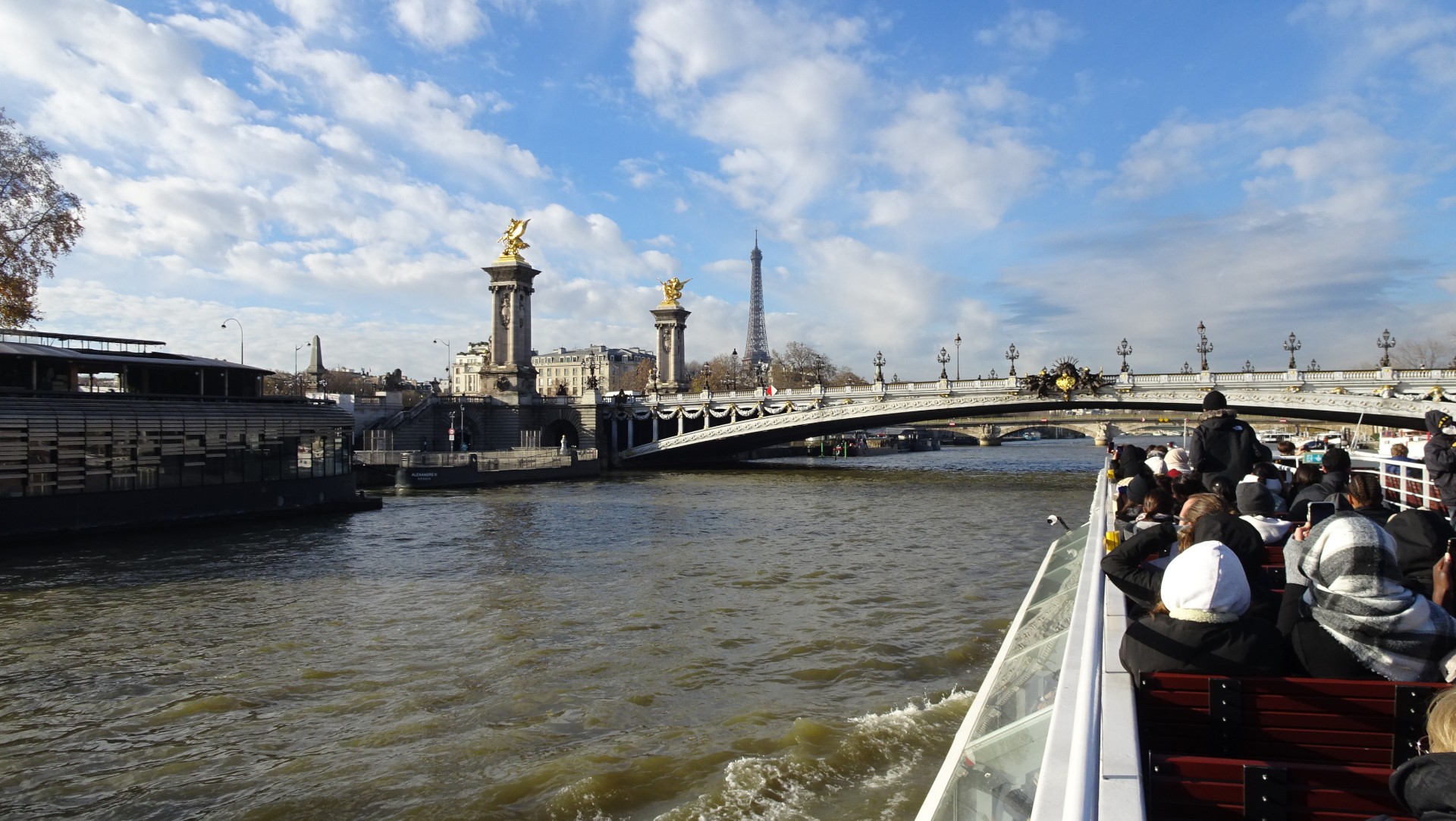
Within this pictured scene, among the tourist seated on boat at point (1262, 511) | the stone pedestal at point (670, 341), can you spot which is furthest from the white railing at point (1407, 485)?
the stone pedestal at point (670, 341)

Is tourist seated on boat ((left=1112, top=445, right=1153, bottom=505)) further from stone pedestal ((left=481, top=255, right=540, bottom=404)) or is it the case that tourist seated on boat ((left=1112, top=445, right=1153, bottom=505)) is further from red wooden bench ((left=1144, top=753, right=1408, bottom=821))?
stone pedestal ((left=481, top=255, right=540, bottom=404))

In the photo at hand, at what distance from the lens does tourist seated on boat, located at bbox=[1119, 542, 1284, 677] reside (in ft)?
13.4

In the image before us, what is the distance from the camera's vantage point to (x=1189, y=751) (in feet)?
13.3

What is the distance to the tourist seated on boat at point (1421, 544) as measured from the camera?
5539 millimetres

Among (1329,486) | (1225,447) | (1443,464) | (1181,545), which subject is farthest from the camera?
(1225,447)

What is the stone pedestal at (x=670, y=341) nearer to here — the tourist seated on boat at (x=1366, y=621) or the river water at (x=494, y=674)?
the river water at (x=494, y=674)

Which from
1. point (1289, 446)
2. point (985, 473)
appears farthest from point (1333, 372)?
point (1289, 446)

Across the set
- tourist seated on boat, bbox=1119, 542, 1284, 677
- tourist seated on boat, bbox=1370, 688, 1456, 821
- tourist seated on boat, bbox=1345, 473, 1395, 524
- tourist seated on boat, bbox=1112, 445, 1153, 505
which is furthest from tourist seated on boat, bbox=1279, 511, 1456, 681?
tourist seated on boat, bbox=1112, 445, 1153, 505

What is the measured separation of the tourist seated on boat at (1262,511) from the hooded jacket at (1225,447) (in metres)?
2.28

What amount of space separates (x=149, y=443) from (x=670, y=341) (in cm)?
5328

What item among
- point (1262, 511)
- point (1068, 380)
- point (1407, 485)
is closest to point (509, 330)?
point (1068, 380)

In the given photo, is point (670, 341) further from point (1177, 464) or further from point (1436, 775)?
point (1436, 775)

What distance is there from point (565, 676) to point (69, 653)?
7.18 metres

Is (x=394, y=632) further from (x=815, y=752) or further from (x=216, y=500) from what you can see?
(x=216, y=500)
